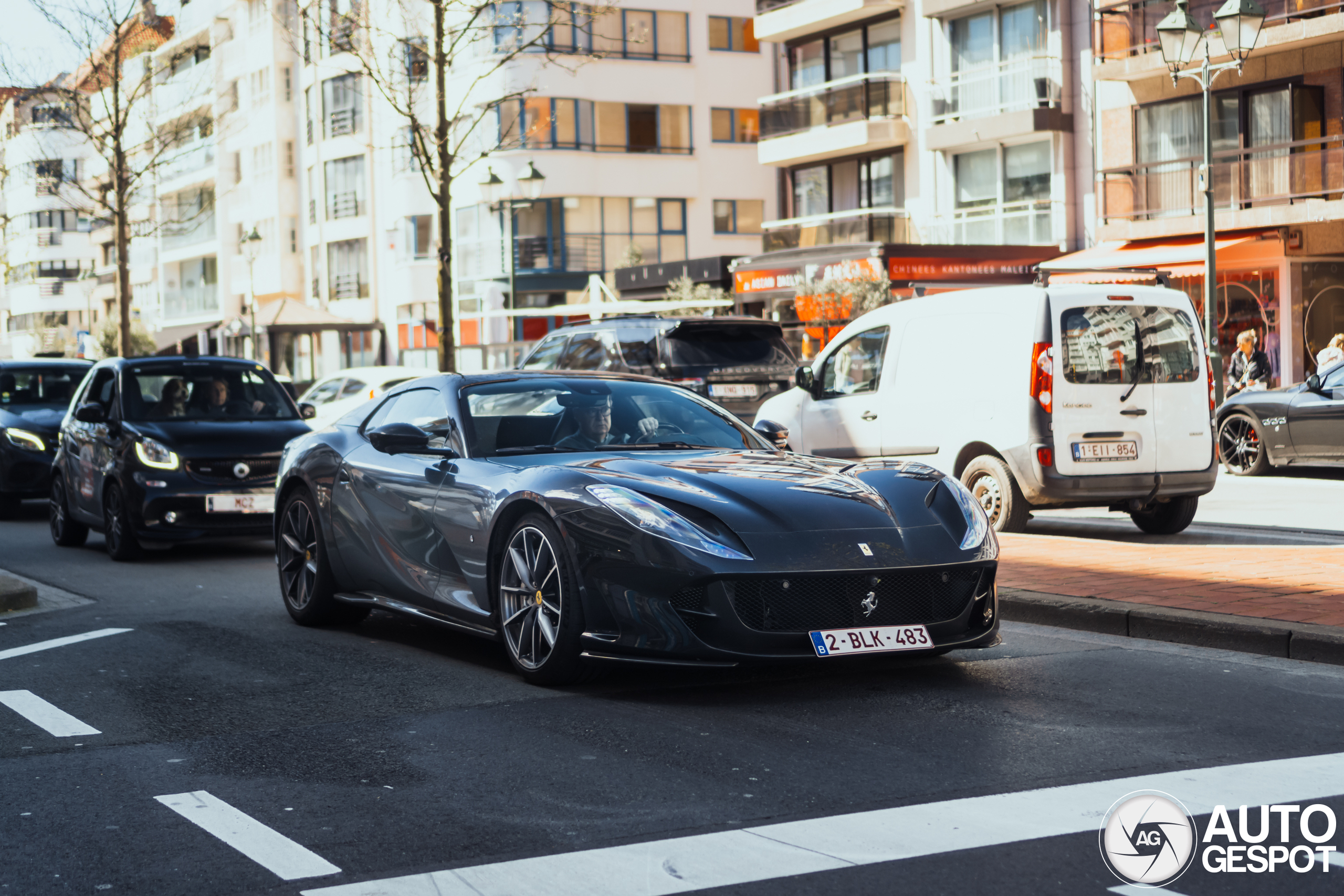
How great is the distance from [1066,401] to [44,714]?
769 cm

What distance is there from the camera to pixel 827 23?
42.1 meters

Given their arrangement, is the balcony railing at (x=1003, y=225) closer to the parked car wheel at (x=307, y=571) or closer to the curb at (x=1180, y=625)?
the curb at (x=1180, y=625)

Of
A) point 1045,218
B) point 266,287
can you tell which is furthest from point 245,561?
point 266,287

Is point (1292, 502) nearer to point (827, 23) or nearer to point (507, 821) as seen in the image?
point (507, 821)

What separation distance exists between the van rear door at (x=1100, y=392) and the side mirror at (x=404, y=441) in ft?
18.4

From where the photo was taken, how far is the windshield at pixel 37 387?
17812 mm

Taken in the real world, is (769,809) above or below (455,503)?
below

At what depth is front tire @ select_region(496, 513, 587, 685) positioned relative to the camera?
6691 millimetres

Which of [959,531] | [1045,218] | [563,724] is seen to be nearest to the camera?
[563,724]

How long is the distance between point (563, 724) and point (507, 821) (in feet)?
4.41

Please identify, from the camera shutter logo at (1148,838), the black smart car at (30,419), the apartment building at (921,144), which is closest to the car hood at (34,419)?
Answer: the black smart car at (30,419)

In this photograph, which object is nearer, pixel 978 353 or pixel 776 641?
pixel 776 641

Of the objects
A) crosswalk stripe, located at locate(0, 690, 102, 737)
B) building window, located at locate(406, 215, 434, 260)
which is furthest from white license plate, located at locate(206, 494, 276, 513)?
building window, located at locate(406, 215, 434, 260)

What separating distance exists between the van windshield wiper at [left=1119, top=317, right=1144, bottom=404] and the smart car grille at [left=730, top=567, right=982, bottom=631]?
19.7 feet
